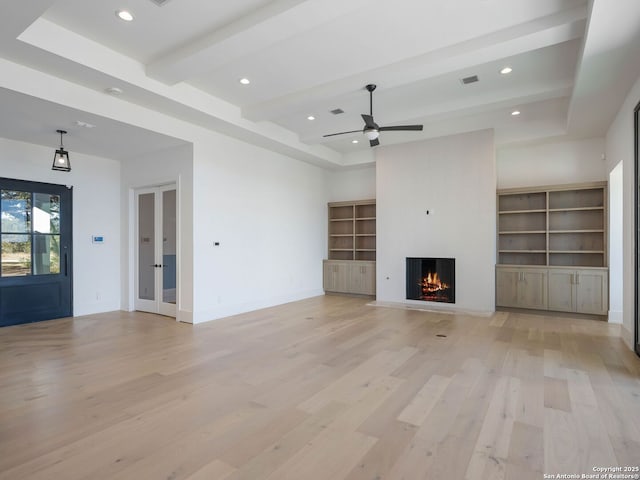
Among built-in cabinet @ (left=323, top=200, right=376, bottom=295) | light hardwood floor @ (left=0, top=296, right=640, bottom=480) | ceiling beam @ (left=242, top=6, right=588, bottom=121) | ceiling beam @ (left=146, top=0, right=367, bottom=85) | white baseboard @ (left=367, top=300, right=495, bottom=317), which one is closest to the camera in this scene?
light hardwood floor @ (left=0, top=296, right=640, bottom=480)

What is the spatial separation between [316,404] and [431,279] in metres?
4.90

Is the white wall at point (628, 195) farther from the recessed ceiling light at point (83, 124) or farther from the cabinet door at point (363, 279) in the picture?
the recessed ceiling light at point (83, 124)

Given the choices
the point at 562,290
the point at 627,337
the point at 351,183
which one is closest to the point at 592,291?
the point at 562,290

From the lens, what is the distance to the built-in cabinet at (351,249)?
820cm

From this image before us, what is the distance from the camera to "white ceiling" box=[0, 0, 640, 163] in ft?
10.5

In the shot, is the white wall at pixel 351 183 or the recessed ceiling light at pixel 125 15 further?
the white wall at pixel 351 183

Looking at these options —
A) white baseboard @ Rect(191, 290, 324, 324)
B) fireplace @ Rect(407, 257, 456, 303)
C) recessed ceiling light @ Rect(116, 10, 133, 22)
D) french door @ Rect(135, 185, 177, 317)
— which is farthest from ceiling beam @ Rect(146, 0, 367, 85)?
fireplace @ Rect(407, 257, 456, 303)

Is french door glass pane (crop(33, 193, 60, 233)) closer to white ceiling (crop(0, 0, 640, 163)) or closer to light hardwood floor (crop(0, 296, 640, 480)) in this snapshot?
white ceiling (crop(0, 0, 640, 163))

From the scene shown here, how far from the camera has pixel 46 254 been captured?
19.5 ft

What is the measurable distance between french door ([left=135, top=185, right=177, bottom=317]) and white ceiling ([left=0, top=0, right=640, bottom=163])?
103cm

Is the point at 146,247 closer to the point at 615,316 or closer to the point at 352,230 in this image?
the point at 352,230

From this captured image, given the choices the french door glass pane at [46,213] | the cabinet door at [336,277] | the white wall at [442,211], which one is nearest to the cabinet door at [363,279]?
the cabinet door at [336,277]

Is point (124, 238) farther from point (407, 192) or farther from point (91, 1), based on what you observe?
point (407, 192)

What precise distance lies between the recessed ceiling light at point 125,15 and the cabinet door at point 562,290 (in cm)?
693
